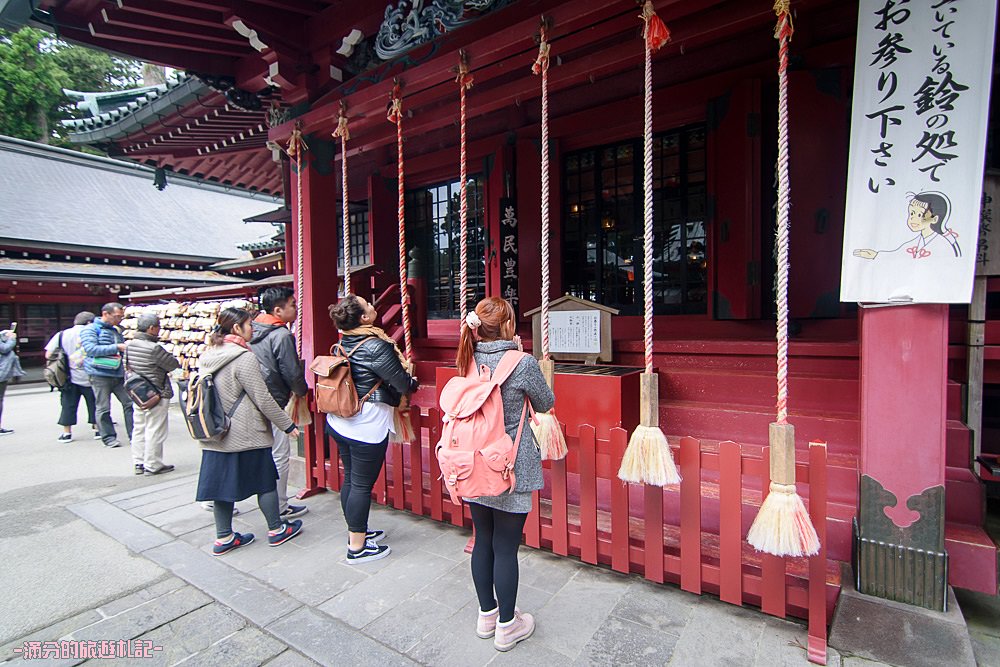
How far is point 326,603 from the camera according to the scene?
279 centimetres

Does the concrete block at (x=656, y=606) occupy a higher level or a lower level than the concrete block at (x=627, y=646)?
higher

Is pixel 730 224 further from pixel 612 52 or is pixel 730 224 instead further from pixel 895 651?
pixel 895 651

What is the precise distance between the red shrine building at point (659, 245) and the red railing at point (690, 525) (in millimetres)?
14

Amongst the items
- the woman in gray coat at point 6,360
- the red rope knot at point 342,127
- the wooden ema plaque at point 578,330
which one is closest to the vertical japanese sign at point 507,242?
the wooden ema plaque at point 578,330

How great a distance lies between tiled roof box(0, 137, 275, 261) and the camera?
17.2 meters

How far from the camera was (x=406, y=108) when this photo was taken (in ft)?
13.3

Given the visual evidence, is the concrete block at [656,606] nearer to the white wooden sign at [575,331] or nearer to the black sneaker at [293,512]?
the white wooden sign at [575,331]

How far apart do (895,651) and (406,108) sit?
4518 millimetres

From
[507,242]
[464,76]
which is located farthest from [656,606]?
[507,242]

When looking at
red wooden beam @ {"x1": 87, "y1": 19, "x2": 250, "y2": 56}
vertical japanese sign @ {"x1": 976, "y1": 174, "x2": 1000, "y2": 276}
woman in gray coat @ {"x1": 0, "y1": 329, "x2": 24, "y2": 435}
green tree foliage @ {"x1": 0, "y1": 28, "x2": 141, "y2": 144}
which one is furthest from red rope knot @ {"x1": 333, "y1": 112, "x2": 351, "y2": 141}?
green tree foliage @ {"x1": 0, "y1": 28, "x2": 141, "y2": 144}

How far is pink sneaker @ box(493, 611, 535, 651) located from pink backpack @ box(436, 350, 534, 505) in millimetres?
689

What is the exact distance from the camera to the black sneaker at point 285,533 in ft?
11.6

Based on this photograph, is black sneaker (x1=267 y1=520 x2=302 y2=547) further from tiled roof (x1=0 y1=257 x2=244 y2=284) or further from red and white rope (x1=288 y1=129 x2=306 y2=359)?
tiled roof (x1=0 y1=257 x2=244 y2=284)

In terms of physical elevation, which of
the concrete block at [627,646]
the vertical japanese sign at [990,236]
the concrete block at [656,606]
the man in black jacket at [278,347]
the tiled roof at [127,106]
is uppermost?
the tiled roof at [127,106]
